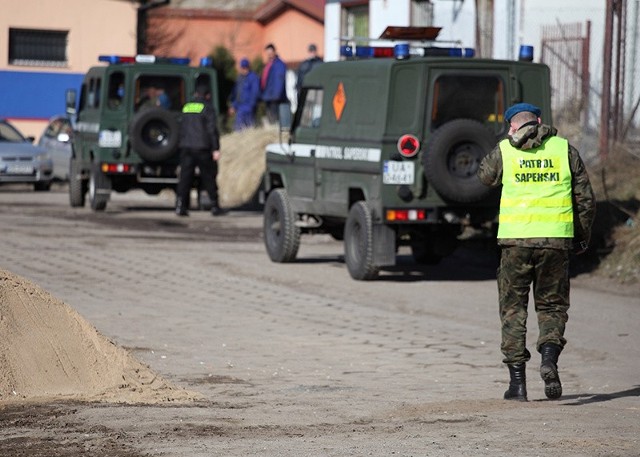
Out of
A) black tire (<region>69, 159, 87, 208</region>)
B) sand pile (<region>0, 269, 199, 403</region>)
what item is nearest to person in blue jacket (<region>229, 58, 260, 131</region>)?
black tire (<region>69, 159, 87, 208</region>)

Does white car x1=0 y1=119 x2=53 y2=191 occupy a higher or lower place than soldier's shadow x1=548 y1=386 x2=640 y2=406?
higher

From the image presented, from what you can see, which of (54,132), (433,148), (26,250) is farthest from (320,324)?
(54,132)

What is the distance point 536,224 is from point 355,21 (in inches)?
954

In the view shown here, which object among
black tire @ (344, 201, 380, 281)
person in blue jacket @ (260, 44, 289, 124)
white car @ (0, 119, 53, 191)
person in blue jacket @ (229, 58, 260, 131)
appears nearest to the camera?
black tire @ (344, 201, 380, 281)

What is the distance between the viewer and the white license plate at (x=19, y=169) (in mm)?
29359

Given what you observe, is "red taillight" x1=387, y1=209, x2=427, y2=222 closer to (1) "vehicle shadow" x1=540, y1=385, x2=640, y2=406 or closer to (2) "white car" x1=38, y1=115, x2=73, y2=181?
(1) "vehicle shadow" x1=540, y1=385, x2=640, y2=406

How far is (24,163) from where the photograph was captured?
29453 mm

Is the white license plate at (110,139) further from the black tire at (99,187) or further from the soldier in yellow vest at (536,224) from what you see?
the soldier in yellow vest at (536,224)

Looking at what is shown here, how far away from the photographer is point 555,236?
8992 mm

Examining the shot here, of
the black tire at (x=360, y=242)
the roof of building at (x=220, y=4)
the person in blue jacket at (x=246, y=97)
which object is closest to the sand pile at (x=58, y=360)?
the black tire at (x=360, y=242)

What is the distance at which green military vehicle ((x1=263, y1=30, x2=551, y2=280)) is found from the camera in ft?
48.4

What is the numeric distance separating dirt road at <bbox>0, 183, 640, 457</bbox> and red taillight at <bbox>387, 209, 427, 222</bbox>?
690 mm

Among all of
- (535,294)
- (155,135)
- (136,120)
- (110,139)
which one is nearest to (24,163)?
(110,139)

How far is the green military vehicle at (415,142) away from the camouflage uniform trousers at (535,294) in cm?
561
